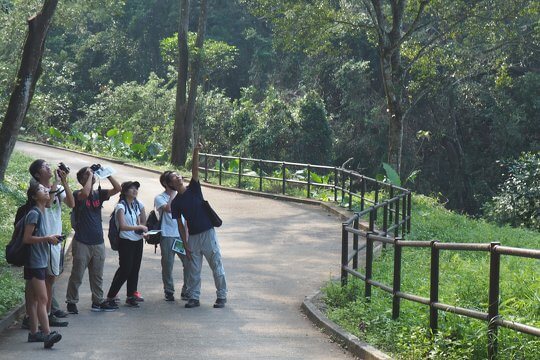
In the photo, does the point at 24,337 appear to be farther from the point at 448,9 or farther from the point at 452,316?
the point at 448,9

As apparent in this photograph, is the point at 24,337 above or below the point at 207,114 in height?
below

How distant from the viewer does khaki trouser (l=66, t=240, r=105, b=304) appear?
1209 cm

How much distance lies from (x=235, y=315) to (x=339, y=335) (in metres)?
2.27

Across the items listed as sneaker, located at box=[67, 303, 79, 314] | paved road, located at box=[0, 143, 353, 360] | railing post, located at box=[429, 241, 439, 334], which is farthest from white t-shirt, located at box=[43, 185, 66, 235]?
railing post, located at box=[429, 241, 439, 334]

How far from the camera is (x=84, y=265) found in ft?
39.8

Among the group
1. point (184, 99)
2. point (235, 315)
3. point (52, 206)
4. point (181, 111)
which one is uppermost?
point (184, 99)

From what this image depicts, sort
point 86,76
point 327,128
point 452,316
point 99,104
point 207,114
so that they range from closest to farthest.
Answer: point 452,316, point 327,128, point 207,114, point 99,104, point 86,76

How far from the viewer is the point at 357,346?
32.3 ft

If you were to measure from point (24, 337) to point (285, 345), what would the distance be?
2.89 meters

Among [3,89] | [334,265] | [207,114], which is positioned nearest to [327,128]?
[207,114]

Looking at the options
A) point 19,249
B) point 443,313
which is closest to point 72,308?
point 19,249

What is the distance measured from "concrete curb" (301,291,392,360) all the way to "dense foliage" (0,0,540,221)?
14796mm

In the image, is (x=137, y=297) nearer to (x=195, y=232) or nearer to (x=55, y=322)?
(x=195, y=232)

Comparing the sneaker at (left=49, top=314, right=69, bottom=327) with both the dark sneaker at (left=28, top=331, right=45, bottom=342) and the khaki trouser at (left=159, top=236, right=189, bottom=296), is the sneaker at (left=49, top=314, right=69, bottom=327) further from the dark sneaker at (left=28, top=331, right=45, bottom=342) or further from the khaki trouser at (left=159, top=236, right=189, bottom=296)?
the khaki trouser at (left=159, top=236, right=189, bottom=296)
